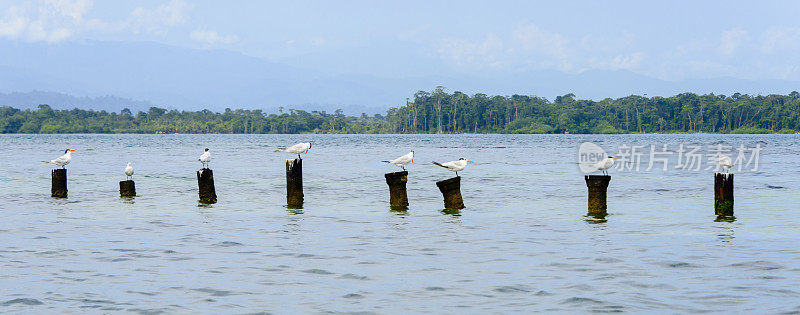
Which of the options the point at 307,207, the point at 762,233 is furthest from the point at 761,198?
the point at 307,207

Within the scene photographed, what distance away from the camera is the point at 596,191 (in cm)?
2106

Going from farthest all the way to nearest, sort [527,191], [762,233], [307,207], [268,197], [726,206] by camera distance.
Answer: [527,191] → [268,197] → [307,207] → [726,206] → [762,233]

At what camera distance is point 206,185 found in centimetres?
2544

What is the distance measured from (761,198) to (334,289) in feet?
65.0

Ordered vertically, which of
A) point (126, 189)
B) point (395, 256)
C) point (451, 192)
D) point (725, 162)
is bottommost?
point (395, 256)

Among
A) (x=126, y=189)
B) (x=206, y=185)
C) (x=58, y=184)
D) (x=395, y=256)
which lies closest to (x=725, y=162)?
(x=395, y=256)

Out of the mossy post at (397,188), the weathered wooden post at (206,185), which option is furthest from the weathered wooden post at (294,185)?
the weathered wooden post at (206,185)

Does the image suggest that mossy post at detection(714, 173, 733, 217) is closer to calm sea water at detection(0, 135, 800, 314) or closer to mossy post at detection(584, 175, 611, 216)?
calm sea water at detection(0, 135, 800, 314)

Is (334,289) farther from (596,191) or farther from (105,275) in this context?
(596,191)

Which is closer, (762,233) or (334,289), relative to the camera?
(334,289)

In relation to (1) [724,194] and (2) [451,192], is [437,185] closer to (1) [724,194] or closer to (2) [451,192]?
(2) [451,192]

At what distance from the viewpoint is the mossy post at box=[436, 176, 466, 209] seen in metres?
22.1

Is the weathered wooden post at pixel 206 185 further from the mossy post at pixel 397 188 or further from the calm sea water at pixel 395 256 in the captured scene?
the mossy post at pixel 397 188

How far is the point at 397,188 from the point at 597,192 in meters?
5.47
